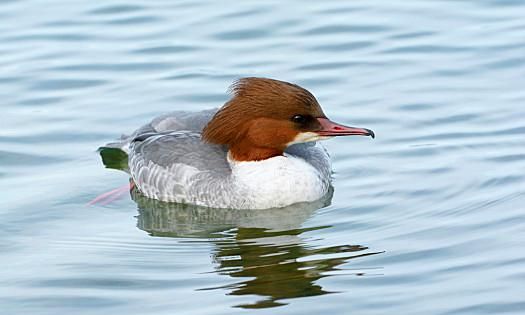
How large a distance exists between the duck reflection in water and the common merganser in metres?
0.12

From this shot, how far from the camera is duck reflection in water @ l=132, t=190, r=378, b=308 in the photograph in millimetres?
8969

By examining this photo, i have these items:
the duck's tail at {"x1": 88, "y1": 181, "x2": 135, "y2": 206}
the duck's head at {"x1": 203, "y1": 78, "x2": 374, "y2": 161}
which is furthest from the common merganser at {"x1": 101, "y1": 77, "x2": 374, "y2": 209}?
the duck's tail at {"x1": 88, "y1": 181, "x2": 135, "y2": 206}

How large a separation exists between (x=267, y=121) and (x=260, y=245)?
51.2 inches

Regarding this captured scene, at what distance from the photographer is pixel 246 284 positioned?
9.03 meters

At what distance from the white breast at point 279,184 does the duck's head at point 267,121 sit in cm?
13

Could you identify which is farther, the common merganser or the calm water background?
the common merganser

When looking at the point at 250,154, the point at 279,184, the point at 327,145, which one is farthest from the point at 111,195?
the point at 327,145

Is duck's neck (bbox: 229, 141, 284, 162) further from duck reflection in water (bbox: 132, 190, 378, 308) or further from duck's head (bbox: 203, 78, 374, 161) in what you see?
duck reflection in water (bbox: 132, 190, 378, 308)

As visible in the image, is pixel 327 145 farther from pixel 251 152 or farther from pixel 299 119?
pixel 299 119

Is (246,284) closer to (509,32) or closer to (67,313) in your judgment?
(67,313)

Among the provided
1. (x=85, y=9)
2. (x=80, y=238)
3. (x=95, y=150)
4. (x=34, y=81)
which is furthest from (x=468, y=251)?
(x=85, y=9)

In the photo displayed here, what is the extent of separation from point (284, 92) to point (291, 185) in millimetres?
755

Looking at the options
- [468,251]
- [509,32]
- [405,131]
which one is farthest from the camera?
[509,32]

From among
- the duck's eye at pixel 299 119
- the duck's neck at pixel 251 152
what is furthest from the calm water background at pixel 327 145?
the duck's eye at pixel 299 119
